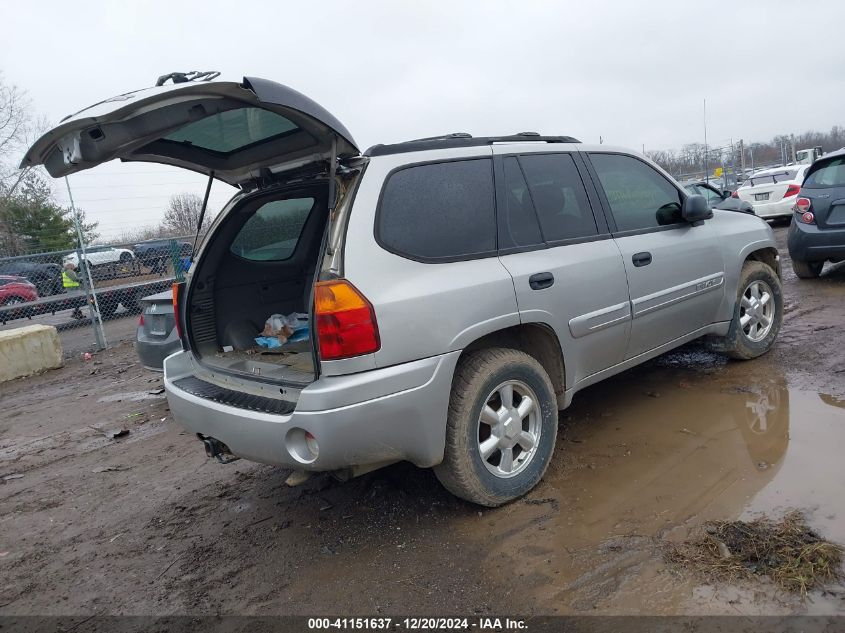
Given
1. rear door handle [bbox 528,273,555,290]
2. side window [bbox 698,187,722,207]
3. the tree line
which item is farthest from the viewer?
the tree line

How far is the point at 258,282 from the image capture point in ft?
13.4

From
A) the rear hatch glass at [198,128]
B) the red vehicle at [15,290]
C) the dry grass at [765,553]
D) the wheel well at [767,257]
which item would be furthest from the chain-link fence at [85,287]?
the dry grass at [765,553]

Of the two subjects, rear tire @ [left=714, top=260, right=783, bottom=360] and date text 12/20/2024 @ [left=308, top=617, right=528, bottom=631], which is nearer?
date text 12/20/2024 @ [left=308, top=617, right=528, bottom=631]

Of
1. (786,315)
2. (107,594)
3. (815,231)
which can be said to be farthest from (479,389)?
(815,231)

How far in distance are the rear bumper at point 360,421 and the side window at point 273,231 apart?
1.35 m

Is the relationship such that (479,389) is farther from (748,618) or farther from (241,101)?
(241,101)

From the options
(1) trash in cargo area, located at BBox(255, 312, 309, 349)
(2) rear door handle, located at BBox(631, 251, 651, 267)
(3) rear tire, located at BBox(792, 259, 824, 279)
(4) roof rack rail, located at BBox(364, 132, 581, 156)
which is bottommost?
(3) rear tire, located at BBox(792, 259, 824, 279)

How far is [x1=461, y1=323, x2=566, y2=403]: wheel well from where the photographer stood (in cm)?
334

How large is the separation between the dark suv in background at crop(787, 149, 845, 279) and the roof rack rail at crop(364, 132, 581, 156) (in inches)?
209

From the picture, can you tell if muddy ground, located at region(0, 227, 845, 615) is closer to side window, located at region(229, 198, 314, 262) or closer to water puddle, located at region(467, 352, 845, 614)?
water puddle, located at region(467, 352, 845, 614)

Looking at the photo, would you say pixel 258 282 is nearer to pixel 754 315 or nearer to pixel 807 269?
pixel 754 315

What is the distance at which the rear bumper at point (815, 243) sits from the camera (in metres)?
7.43

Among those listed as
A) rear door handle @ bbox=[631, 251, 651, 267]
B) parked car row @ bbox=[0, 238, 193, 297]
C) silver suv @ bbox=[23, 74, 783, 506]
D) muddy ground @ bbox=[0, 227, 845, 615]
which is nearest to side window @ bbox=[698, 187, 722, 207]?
muddy ground @ bbox=[0, 227, 845, 615]

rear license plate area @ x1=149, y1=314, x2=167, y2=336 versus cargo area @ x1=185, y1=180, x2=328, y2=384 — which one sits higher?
cargo area @ x1=185, y1=180, x2=328, y2=384
